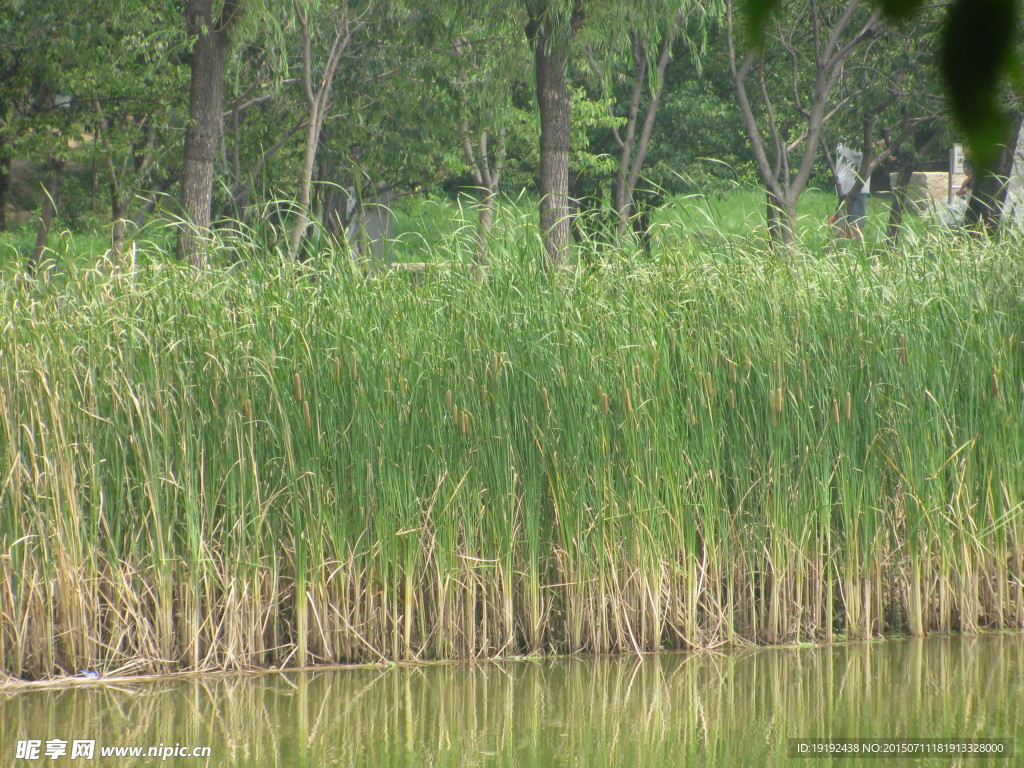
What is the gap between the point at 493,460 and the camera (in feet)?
14.7

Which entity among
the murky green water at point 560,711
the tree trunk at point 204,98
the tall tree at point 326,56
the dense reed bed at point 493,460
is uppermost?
the tall tree at point 326,56

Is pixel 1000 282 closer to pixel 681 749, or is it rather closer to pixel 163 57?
pixel 681 749

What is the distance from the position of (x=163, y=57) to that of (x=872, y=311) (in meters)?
10.7

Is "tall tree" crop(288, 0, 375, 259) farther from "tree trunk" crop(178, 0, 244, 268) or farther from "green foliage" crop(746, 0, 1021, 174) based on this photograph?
"green foliage" crop(746, 0, 1021, 174)

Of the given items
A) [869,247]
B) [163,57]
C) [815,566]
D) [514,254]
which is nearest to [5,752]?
[514,254]

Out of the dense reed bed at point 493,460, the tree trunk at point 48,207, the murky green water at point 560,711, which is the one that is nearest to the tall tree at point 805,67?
the dense reed bed at point 493,460

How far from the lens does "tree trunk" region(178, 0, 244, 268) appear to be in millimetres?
10391

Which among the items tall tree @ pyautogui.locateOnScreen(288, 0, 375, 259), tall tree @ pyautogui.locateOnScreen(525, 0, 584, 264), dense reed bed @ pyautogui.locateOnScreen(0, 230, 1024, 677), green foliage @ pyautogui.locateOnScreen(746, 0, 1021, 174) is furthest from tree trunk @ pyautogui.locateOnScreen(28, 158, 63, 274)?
green foliage @ pyautogui.locateOnScreen(746, 0, 1021, 174)

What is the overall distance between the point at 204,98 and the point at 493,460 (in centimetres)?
763

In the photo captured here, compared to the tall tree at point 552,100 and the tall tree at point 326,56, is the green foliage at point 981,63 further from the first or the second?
the tall tree at point 326,56

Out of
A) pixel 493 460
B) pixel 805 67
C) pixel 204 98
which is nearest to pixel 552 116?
pixel 204 98

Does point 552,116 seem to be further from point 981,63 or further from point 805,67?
point 981,63

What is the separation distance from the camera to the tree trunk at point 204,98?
34.1ft

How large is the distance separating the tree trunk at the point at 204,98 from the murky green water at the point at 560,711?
6700mm
